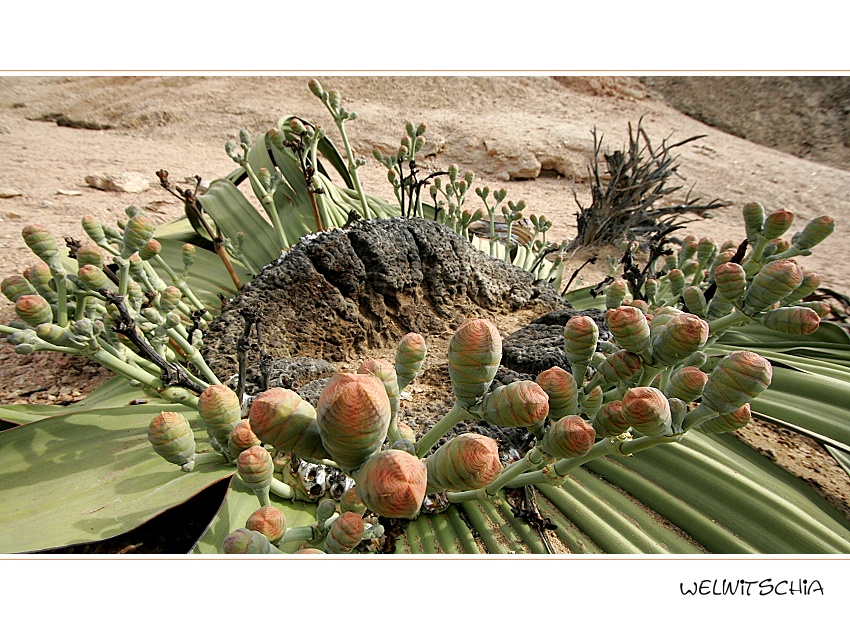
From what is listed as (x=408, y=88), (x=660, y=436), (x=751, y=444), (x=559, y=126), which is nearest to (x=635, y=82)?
(x=559, y=126)

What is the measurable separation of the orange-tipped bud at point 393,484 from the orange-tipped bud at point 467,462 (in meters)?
0.03

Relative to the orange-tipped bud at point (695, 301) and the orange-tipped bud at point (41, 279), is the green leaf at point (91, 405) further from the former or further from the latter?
the orange-tipped bud at point (695, 301)

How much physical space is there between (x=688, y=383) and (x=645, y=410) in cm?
7

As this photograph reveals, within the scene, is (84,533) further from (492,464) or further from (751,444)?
(751,444)

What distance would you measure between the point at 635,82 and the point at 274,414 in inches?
232

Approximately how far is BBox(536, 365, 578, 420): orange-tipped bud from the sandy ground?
2.74 feet

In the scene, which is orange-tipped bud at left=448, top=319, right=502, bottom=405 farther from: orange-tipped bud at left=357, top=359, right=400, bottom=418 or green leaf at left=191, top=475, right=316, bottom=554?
green leaf at left=191, top=475, right=316, bottom=554

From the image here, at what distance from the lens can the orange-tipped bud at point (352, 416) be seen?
23 cm

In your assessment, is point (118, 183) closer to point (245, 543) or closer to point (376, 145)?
point (376, 145)

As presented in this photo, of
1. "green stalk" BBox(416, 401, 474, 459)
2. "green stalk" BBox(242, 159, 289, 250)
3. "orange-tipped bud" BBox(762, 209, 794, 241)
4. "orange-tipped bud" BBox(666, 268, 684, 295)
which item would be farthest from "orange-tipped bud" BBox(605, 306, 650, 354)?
"green stalk" BBox(242, 159, 289, 250)

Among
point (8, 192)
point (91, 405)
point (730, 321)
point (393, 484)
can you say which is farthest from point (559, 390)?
point (8, 192)

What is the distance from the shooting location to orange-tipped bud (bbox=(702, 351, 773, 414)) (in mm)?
308

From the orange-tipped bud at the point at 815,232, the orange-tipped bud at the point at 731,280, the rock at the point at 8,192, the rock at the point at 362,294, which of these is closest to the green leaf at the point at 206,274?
the rock at the point at 362,294

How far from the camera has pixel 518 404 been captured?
28 cm
